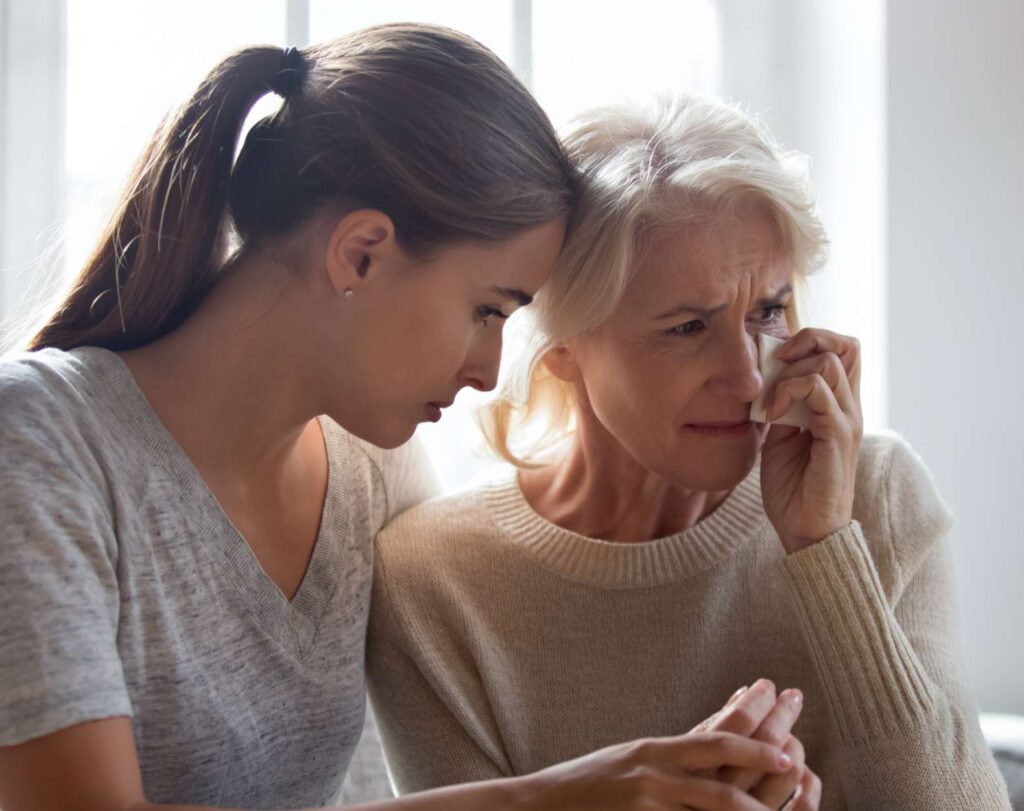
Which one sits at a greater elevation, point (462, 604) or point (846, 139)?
point (846, 139)

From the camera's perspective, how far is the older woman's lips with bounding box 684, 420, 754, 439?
4.99 feet

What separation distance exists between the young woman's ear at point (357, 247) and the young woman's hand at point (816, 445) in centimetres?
50

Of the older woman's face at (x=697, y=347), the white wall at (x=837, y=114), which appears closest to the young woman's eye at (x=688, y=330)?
the older woman's face at (x=697, y=347)

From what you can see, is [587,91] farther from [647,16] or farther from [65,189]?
[65,189]

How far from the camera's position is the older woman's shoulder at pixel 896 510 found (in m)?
1.54

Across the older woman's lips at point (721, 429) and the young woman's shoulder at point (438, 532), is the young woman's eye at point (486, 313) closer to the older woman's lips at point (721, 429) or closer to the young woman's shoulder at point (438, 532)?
the older woman's lips at point (721, 429)

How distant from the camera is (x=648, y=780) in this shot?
1.11 m

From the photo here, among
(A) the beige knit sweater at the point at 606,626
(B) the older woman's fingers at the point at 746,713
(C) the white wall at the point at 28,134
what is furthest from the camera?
(C) the white wall at the point at 28,134

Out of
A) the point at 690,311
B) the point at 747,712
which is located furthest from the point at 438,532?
the point at 747,712

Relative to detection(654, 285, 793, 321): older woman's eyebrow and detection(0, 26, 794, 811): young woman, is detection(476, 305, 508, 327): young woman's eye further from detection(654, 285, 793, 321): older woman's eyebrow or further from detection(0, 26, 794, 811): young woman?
detection(654, 285, 793, 321): older woman's eyebrow

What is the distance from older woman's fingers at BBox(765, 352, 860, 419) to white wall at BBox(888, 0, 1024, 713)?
89cm

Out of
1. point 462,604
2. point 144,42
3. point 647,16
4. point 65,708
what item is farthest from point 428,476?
point 647,16

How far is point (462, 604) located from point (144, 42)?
116 centimetres

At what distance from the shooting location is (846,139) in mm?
2443
